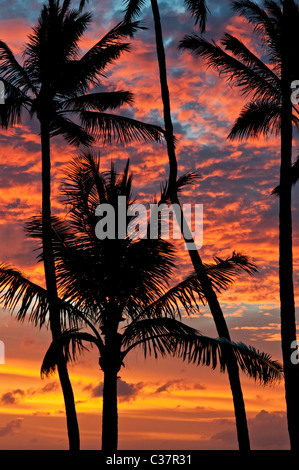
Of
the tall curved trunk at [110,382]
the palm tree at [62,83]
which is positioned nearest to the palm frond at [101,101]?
the palm tree at [62,83]

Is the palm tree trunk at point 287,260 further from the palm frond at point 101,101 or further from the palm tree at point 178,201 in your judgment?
the palm frond at point 101,101

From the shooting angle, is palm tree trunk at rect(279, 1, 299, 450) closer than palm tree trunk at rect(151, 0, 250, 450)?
Yes

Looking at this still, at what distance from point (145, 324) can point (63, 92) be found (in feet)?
24.8

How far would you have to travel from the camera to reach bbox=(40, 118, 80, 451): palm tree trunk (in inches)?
554

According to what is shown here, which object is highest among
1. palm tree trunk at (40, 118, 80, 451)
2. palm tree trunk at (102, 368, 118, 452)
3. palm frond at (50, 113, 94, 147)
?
palm frond at (50, 113, 94, 147)

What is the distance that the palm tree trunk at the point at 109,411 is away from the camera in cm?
1300

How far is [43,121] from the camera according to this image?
17.0 m

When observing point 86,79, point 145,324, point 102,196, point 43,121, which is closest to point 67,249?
point 102,196

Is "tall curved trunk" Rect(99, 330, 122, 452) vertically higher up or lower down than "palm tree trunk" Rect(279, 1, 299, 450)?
lower down

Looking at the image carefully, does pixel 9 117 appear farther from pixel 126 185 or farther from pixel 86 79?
pixel 126 185

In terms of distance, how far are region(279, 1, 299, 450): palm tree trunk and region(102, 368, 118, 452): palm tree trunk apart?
443 cm

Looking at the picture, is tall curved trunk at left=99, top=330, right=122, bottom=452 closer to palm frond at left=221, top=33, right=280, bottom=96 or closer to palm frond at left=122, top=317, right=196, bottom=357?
palm frond at left=122, top=317, right=196, bottom=357

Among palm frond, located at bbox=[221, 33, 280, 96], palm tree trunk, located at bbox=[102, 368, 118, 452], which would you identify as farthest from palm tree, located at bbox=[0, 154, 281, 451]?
palm frond, located at bbox=[221, 33, 280, 96]

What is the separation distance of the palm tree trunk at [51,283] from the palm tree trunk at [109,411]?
1.35 metres
